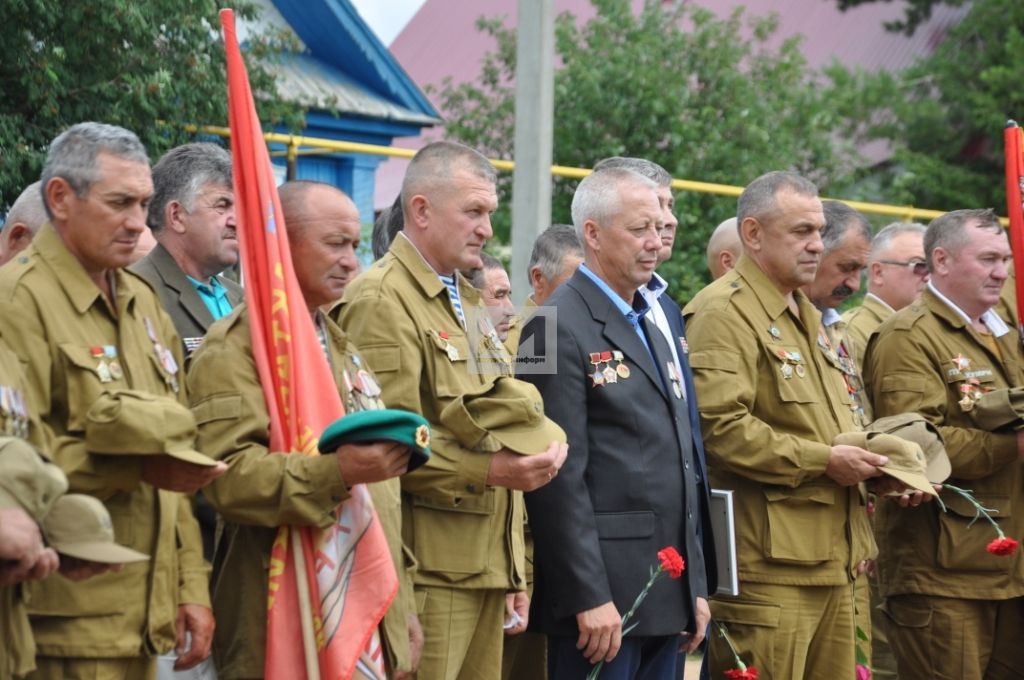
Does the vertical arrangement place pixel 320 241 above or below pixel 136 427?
above

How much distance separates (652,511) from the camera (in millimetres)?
5430

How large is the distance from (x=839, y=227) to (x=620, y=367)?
81.1 inches

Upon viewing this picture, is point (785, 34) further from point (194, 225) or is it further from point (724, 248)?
point (194, 225)

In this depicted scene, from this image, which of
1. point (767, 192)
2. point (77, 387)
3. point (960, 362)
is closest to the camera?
point (77, 387)

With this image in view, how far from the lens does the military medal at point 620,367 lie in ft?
18.0

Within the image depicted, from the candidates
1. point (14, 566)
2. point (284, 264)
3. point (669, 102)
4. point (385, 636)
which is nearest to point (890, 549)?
point (385, 636)

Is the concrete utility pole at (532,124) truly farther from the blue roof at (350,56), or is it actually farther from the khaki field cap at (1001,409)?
the blue roof at (350,56)

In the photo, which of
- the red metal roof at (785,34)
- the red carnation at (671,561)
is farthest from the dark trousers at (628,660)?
the red metal roof at (785,34)

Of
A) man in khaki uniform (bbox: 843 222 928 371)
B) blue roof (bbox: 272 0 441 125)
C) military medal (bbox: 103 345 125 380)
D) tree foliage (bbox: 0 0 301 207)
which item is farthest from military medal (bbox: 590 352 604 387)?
blue roof (bbox: 272 0 441 125)

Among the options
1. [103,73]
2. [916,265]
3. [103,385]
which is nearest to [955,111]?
[916,265]

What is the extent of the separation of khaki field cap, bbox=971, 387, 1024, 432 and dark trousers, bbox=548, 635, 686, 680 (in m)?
1.85

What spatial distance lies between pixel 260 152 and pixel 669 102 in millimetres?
9798

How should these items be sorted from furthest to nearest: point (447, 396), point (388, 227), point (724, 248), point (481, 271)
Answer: point (724, 248) → point (481, 271) → point (388, 227) → point (447, 396)

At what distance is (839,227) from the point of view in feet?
23.4
